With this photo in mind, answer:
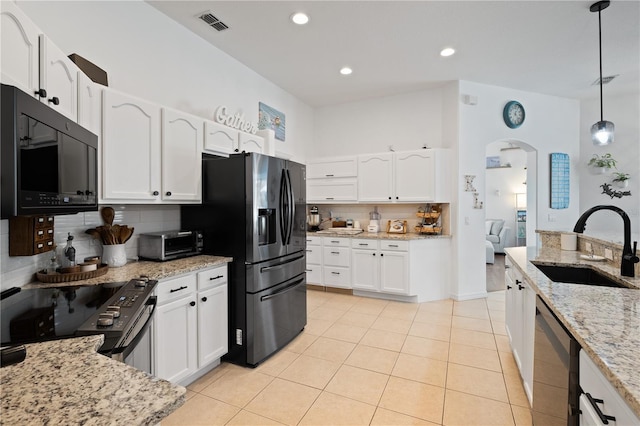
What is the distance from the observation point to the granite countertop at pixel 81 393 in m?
0.66

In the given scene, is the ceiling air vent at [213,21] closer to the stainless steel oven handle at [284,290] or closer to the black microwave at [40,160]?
the black microwave at [40,160]

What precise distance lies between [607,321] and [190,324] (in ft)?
7.66

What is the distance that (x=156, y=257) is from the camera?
2389 millimetres

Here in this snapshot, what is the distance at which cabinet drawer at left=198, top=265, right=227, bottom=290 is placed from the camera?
230 cm

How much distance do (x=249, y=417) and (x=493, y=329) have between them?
2.70 metres

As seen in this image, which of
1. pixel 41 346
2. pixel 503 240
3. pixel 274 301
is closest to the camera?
pixel 41 346

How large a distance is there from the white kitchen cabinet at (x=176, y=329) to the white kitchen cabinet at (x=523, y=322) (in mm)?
2273

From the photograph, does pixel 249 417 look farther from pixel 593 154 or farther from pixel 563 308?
pixel 593 154

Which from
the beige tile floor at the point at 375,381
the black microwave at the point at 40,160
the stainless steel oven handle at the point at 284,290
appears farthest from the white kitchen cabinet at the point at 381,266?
the black microwave at the point at 40,160

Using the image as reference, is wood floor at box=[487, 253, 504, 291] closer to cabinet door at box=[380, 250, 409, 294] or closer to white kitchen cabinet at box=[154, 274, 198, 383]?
cabinet door at box=[380, 250, 409, 294]

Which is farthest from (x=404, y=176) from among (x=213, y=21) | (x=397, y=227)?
(x=213, y=21)

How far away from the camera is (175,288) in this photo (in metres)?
2.09

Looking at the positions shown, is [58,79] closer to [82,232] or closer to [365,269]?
[82,232]

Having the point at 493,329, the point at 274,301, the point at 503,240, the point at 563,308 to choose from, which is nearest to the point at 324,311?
the point at 274,301
